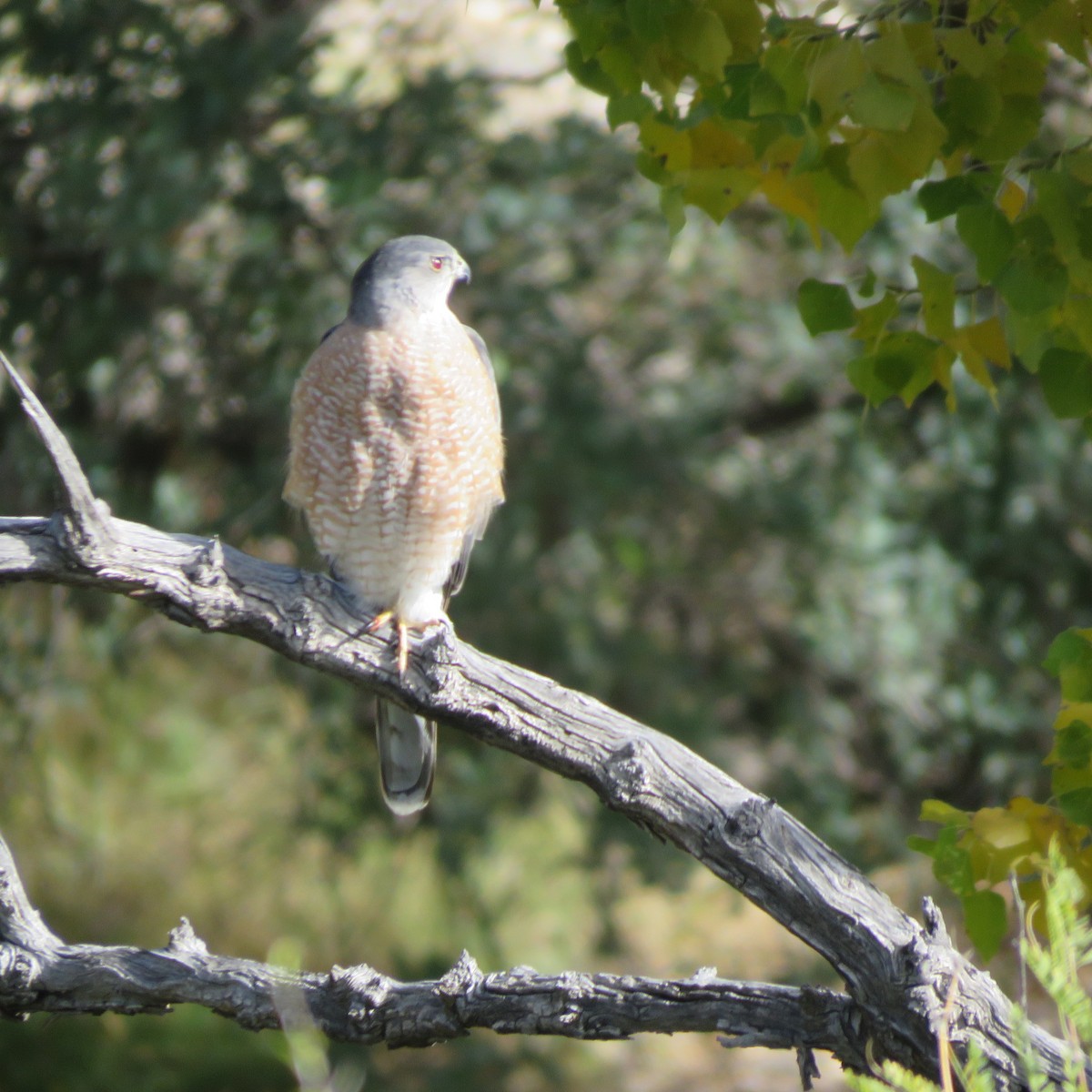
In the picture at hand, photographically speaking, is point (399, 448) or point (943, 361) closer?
point (943, 361)

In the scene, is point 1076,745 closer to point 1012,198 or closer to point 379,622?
point 1012,198

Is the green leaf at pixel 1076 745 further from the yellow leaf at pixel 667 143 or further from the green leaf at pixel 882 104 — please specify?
the yellow leaf at pixel 667 143

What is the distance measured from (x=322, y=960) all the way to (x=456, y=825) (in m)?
2.29

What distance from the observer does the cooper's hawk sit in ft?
13.2

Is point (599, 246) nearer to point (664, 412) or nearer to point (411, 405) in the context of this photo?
point (664, 412)

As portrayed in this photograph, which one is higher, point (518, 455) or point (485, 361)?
point (518, 455)

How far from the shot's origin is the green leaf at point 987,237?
2301mm

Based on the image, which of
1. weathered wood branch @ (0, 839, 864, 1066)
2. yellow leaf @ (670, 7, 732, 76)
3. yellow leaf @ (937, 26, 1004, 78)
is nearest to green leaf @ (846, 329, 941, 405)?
yellow leaf @ (937, 26, 1004, 78)

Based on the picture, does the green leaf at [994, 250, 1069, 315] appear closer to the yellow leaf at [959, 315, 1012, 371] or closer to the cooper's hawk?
the yellow leaf at [959, 315, 1012, 371]

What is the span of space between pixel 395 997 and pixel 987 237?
5.67 feet

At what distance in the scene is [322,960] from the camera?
823 cm

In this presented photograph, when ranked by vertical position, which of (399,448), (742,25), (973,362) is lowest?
(973,362)

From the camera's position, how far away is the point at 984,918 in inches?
96.4

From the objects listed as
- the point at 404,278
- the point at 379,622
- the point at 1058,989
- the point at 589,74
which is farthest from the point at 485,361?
the point at 1058,989
